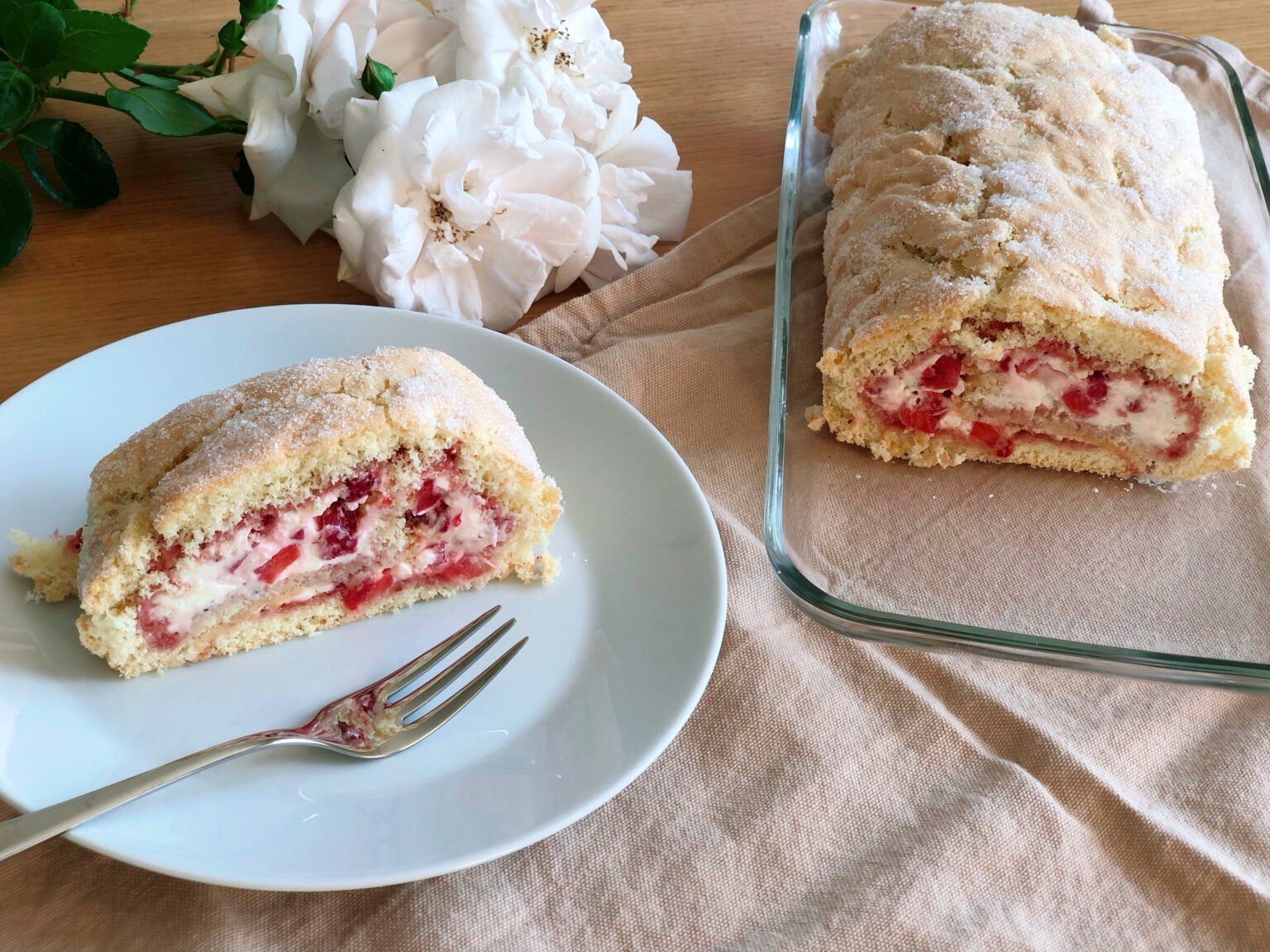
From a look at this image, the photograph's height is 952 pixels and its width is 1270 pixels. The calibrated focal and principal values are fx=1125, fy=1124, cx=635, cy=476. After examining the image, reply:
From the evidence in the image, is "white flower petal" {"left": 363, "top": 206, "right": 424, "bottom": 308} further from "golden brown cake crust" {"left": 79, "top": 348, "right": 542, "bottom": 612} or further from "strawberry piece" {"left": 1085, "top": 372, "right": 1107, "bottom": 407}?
"strawberry piece" {"left": 1085, "top": 372, "right": 1107, "bottom": 407}

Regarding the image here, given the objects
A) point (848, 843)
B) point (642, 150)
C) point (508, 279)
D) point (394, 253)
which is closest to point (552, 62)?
point (642, 150)

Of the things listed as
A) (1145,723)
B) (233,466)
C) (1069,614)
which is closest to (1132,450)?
(1069,614)

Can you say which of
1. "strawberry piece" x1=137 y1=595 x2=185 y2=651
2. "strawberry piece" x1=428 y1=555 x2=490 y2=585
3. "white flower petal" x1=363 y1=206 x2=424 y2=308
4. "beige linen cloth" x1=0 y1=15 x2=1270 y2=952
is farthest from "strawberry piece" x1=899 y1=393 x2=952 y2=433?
"strawberry piece" x1=137 y1=595 x2=185 y2=651

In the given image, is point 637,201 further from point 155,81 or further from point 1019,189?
point 155,81

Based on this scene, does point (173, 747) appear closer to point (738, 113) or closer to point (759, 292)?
point (759, 292)

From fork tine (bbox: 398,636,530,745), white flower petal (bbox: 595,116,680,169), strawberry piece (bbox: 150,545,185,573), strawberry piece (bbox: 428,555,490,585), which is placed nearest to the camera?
fork tine (bbox: 398,636,530,745)

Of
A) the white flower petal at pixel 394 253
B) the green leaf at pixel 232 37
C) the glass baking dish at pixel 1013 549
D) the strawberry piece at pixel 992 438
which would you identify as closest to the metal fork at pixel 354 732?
the glass baking dish at pixel 1013 549

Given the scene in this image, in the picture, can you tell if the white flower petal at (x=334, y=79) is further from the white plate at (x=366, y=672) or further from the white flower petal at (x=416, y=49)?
the white plate at (x=366, y=672)
